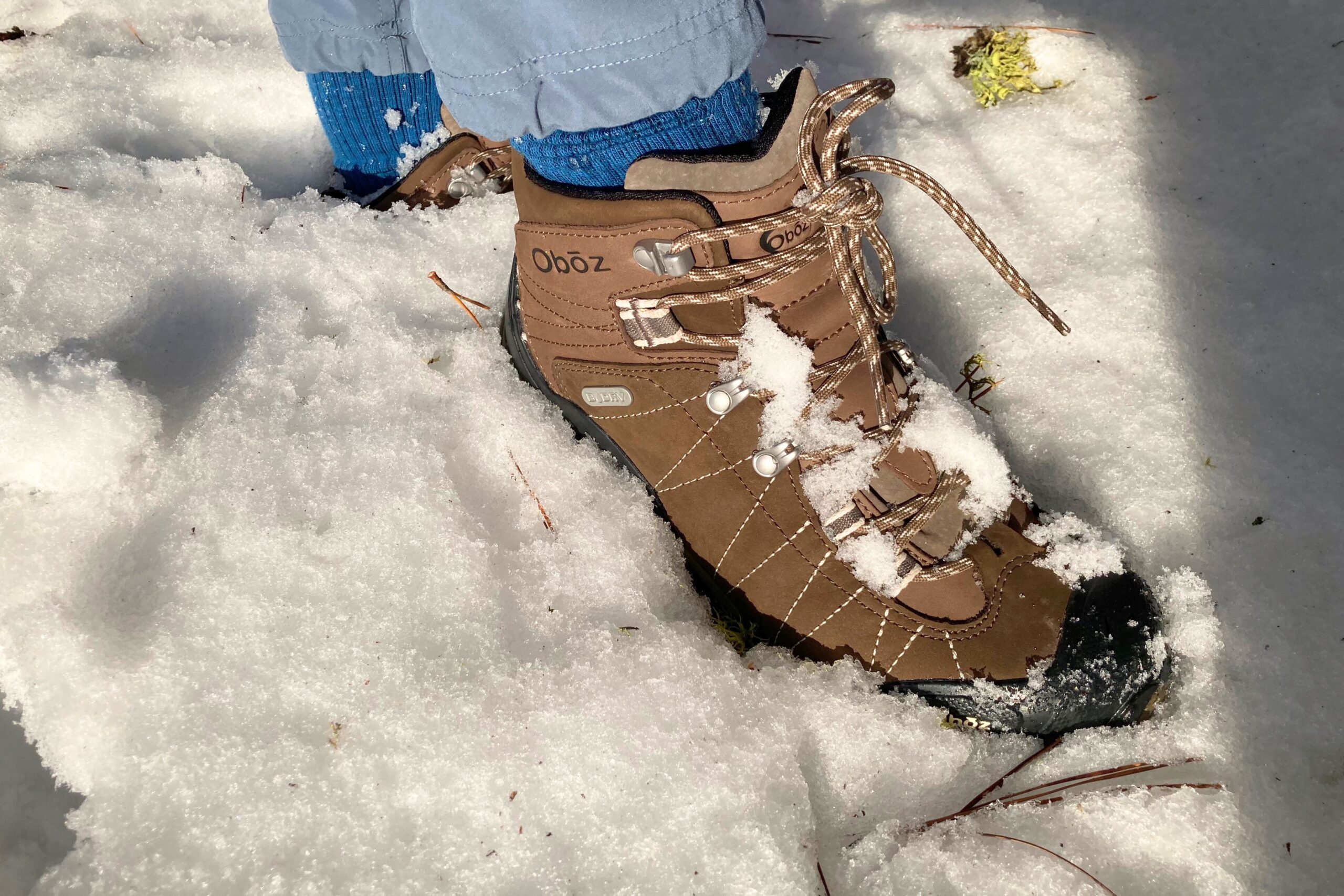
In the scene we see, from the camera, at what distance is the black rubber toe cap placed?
3.79ft

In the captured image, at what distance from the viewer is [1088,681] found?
115cm

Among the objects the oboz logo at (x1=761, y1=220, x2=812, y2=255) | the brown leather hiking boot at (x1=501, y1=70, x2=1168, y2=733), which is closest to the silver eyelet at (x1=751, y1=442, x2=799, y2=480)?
the brown leather hiking boot at (x1=501, y1=70, x2=1168, y2=733)

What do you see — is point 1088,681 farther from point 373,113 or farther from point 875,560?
point 373,113

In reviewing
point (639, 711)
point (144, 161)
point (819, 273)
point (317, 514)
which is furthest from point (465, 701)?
point (144, 161)

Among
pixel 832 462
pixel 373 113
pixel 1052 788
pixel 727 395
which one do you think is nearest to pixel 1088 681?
pixel 1052 788

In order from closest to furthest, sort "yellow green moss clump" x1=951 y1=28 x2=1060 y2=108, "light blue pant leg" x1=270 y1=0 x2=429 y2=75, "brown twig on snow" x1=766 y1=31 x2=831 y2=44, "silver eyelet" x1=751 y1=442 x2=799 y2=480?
"silver eyelet" x1=751 y1=442 x2=799 y2=480
"light blue pant leg" x1=270 y1=0 x2=429 y2=75
"yellow green moss clump" x1=951 y1=28 x2=1060 y2=108
"brown twig on snow" x1=766 y1=31 x2=831 y2=44

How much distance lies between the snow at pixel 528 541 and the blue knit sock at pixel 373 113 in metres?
0.21

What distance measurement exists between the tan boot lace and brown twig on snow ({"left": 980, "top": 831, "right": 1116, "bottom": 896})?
35cm

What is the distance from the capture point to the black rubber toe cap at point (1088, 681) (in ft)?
3.79

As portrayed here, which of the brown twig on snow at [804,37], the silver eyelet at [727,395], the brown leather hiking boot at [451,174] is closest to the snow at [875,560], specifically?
the silver eyelet at [727,395]

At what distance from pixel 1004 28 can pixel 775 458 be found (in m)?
1.37

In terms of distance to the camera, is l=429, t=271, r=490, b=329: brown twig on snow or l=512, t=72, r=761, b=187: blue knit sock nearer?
l=512, t=72, r=761, b=187: blue knit sock

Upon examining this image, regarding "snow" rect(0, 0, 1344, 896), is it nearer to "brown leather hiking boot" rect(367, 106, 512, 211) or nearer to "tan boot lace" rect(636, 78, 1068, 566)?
"brown leather hiking boot" rect(367, 106, 512, 211)

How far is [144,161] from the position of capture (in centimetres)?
168
